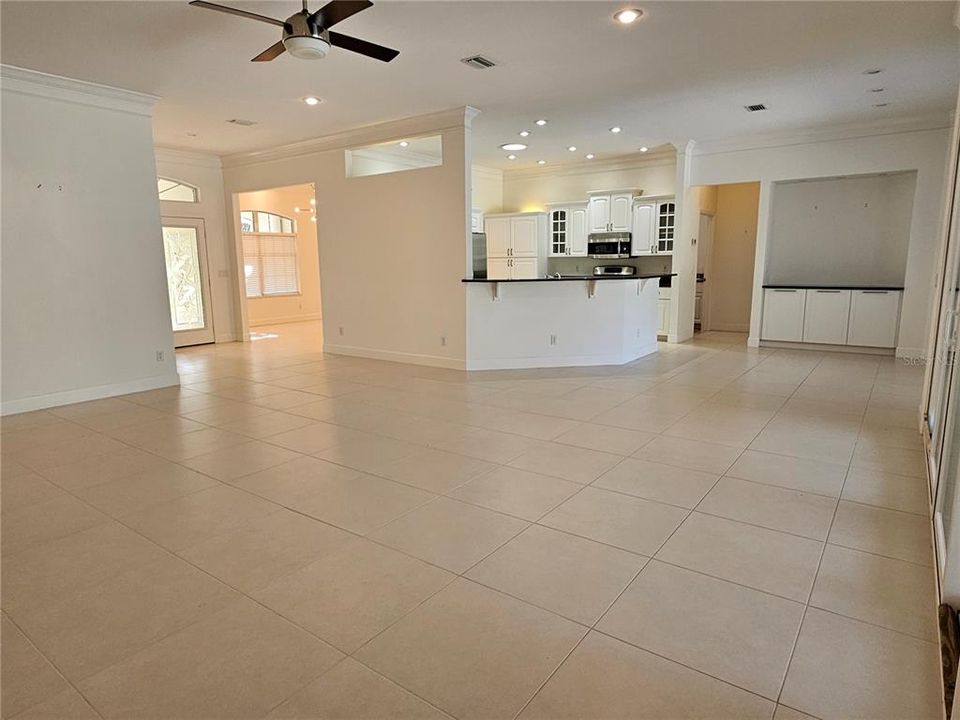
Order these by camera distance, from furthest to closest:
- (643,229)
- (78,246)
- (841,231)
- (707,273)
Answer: (707,273)
(643,229)
(841,231)
(78,246)

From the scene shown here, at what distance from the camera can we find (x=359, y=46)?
336 cm

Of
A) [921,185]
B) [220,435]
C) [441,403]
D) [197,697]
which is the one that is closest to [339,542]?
[197,697]

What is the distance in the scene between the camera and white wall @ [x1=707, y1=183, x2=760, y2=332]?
934 centimetres

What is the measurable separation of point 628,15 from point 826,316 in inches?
225

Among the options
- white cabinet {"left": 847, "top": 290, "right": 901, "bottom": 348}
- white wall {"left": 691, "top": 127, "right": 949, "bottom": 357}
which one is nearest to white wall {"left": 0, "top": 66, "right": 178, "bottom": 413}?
white wall {"left": 691, "top": 127, "right": 949, "bottom": 357}

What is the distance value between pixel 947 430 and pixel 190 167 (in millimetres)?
9366

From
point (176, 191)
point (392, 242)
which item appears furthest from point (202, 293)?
point (392, 242)

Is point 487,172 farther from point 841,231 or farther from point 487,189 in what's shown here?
point 841,231

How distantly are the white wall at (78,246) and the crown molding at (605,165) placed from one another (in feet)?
20.5

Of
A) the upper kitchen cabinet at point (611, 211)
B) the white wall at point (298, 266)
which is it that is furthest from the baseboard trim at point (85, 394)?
the upper kitchen cabinet at point (611, 211)

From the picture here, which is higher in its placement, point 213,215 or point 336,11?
point 336,11

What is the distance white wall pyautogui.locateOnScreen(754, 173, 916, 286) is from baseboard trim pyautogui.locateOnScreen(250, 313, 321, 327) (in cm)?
876

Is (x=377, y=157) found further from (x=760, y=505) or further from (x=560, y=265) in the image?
(x=760, y=505)

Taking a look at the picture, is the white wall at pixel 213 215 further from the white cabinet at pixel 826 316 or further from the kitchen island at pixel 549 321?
the white cabinet at pixel 826 316
